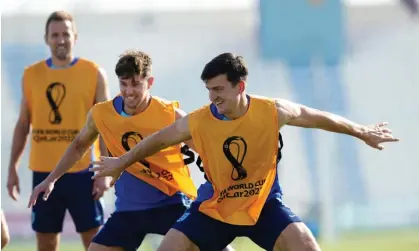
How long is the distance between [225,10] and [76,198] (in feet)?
66.9

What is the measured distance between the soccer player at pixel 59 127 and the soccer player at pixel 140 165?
111 centimetres

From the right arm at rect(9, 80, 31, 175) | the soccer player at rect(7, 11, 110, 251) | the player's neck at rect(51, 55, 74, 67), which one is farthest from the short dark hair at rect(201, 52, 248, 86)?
the right arm at rect(9, 80, 31, 175)

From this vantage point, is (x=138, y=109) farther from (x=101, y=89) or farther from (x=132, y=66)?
(x=101, y=89)

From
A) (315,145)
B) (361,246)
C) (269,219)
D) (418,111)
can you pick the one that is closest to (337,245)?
(361,246)

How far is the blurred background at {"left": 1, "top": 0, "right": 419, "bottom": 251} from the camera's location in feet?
85.6

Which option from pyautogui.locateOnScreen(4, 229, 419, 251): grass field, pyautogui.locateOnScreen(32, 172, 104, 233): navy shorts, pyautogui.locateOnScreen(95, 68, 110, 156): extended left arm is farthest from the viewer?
pyautogui.locateOnScreen(4, 229, 419, 251): grass field

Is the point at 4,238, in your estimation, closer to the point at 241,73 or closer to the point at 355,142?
the point at 241,73

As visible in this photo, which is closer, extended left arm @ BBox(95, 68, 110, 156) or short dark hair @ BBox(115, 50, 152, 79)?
short dark hair @ BBox(115, 50, 152, 79)

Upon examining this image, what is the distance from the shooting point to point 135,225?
9023 millimetres

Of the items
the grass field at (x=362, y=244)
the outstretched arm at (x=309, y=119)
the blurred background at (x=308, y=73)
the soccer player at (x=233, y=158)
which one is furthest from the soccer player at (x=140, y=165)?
the blurred background at (x=308, y=73)

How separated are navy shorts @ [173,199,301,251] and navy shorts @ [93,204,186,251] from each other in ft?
1.73

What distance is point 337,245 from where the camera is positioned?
20406 mm

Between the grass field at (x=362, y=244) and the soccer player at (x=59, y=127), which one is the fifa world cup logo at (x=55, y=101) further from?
the grass field at (x=362, y=244)

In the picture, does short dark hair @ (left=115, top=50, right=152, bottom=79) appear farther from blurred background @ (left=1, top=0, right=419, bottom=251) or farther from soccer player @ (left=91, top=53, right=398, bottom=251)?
blurred background @ (left=1, top=0, right=419, bottom=251)
